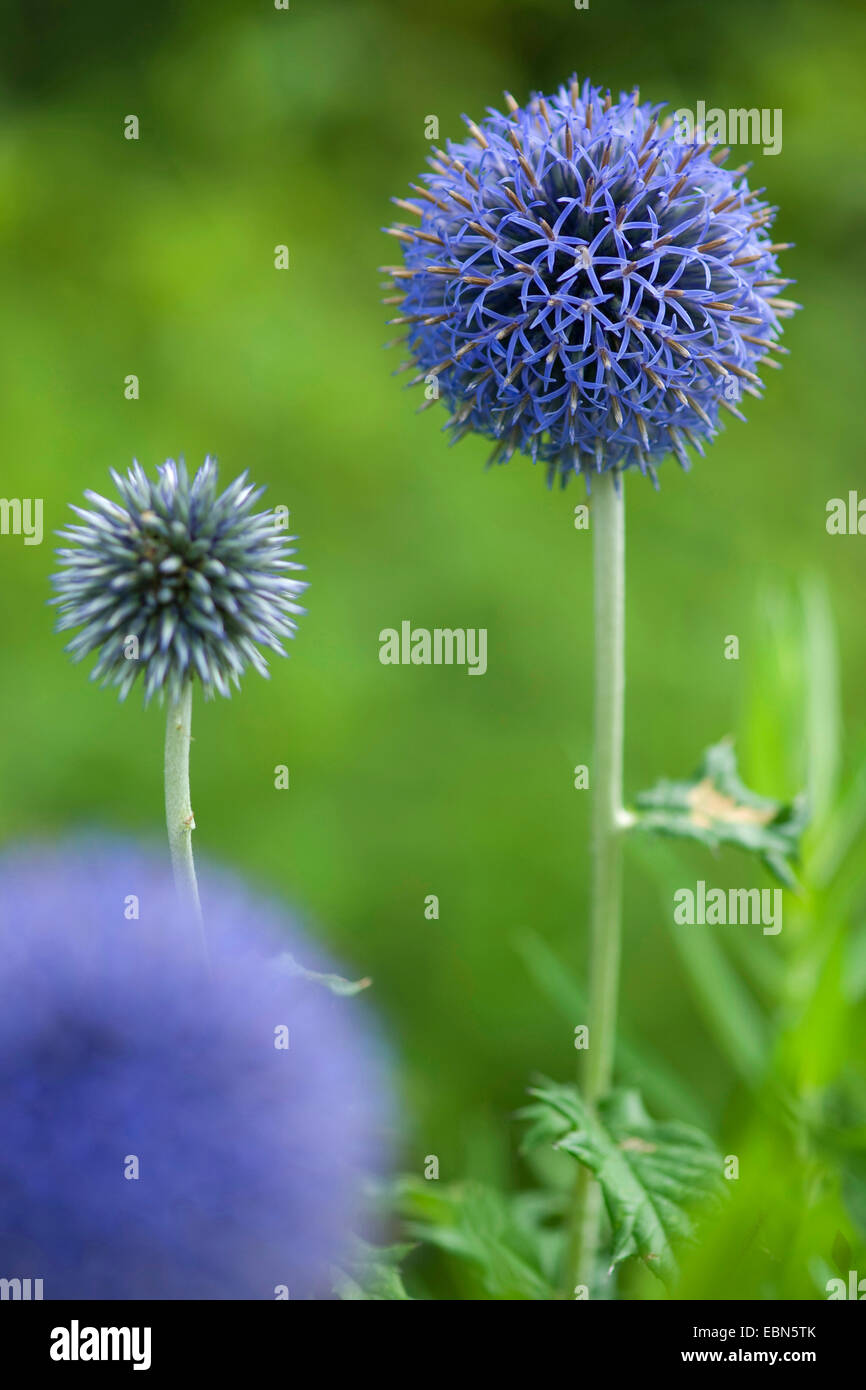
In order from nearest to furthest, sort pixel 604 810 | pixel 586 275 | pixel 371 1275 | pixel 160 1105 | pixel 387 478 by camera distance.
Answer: pixel 160 1105, pixel 371 1275, pixel 586 275, pixel 604 810, pixel 387 478

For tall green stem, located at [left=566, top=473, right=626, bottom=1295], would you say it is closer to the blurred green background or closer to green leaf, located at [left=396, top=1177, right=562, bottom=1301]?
green leaf, located at [left=396, top=1177, right=562, bottom=1301]

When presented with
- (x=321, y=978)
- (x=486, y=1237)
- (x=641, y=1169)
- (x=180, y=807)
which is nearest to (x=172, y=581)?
(x=180, y=807)

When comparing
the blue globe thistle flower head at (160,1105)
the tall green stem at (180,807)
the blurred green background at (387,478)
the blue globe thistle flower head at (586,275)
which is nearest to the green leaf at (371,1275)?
the blue globe thistle flower head at (160,1105)

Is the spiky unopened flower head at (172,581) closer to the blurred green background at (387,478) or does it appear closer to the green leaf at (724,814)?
the green leaf at (724,814)

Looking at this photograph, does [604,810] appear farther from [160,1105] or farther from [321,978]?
[160,1105]
